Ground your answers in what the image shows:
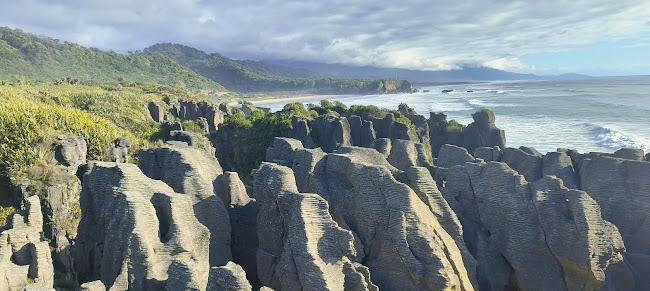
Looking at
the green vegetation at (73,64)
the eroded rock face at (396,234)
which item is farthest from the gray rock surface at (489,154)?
the green vegetation at (73,64)

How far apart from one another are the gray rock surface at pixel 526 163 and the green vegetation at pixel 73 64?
84492 millimetres

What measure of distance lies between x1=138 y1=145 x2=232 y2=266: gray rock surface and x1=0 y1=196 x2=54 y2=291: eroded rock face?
11.1 ft

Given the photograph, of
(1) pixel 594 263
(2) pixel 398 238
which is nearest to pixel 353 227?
(2) pixel 398 238

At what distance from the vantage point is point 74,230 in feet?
42.5

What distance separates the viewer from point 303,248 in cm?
844

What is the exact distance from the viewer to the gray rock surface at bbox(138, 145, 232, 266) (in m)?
10.4

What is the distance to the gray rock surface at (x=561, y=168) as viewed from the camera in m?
14.2

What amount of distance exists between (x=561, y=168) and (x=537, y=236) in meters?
5.11

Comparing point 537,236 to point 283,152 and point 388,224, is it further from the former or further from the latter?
point 283,152

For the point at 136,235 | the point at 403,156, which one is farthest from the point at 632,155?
the point at 136,235

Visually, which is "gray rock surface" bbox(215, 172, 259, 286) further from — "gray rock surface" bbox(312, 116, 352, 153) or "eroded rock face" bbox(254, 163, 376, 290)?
"gray rock surface" bbox(312, 116, 352, 153)

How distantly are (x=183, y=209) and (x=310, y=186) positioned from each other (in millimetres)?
3603

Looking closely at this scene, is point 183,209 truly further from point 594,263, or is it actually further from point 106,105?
point 106,105

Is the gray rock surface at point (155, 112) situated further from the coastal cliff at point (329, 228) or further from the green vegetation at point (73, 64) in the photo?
the green vegetation at point (73, 64)
